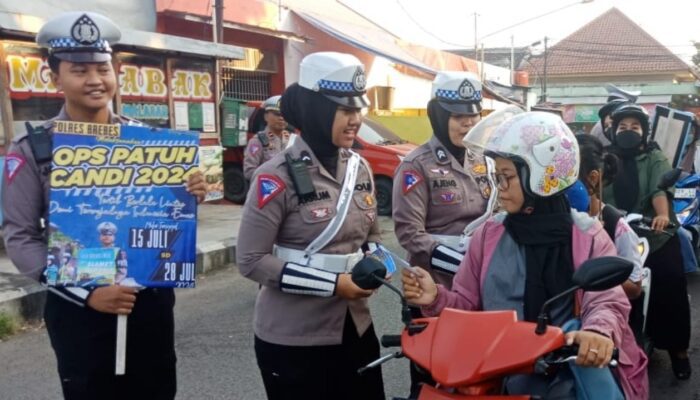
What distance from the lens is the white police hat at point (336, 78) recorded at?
8.91 ft

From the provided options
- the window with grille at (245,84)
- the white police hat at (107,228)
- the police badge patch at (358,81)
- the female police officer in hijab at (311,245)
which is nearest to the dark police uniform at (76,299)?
the white police hat at (107,228)

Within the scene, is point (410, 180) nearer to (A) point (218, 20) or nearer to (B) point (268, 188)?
(B) point (268, 188)

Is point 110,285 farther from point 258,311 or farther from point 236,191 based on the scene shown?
point 236,191

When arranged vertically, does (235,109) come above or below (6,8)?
below

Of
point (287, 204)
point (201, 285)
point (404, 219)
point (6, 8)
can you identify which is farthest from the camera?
point (6, 8)

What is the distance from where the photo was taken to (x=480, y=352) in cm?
188

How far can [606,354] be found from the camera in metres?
1.97

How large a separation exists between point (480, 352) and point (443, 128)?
72.9 inches

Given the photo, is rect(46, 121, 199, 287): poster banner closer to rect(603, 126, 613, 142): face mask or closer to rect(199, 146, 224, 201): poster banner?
rect(199, 146, 224, 201): poster banner

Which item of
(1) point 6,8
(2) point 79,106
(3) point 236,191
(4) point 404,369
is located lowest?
(4) point 404,369

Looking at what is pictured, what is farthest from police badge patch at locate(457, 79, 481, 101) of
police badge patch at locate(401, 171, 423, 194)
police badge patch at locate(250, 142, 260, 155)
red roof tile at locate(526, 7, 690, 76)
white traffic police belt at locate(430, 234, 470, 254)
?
red roof tile at locate(526, 7, 690, 76)

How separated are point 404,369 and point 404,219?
1872 mm

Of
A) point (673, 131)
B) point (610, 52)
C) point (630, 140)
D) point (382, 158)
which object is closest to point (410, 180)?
point (630, 140)

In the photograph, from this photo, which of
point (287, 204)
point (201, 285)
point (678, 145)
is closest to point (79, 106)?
point (287, 204)
